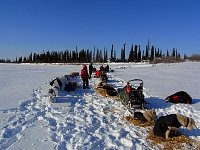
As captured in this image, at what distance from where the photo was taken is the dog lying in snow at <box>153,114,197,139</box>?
851 cm

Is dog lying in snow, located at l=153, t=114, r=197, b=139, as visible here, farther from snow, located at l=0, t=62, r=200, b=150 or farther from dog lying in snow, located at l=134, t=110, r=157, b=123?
dog lying in snow, located at l=134, t=110, r=157, b=123

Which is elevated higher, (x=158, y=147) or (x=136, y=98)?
(x=136, y=98)

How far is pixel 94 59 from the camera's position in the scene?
384ft

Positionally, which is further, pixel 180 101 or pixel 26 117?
pixel 180 101

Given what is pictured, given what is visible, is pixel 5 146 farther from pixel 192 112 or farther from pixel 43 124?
pixel 192 112

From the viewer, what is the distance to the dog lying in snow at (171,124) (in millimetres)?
8508

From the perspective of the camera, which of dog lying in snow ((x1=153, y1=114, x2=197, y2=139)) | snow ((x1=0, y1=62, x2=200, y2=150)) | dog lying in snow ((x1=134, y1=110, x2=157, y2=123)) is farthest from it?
dog lying in snow ((x1=134, y1=110, x2=157, y2=123))

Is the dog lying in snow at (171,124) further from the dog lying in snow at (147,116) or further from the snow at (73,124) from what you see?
the dog lying in snow at (147,116)

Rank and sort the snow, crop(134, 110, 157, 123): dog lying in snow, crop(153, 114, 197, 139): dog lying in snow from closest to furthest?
the snow
crop(153, 114, 197, 139): dog lying in snow
crop(134, 110, 157, 123): dog lying in snow

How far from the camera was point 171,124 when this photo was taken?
8.63 metres

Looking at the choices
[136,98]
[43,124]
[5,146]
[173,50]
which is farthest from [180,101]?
[173,50]

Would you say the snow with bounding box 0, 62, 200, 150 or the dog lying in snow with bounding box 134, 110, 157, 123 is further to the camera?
the dog lying in snow with bounding box 134, 110, 157, 123

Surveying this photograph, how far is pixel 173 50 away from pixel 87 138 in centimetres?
10652

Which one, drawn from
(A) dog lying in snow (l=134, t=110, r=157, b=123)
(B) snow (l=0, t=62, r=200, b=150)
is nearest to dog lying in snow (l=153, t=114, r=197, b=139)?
(B) snow (l=0, t=62, r=200, b=150)
